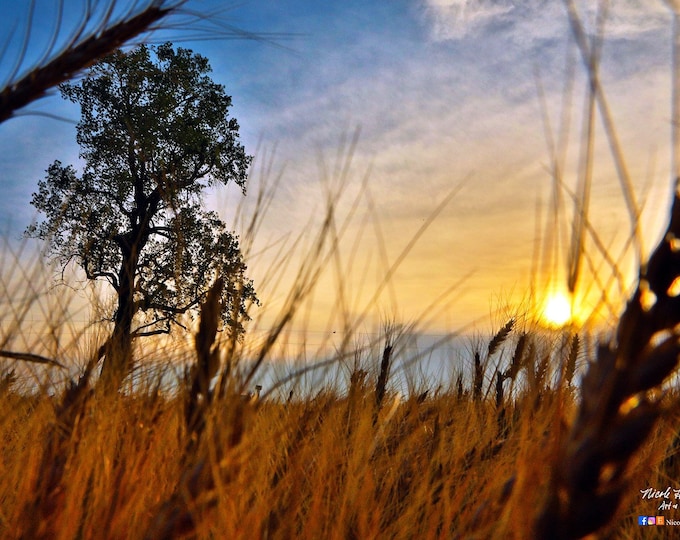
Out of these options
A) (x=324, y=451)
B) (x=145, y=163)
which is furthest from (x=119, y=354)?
(x=145, y=163)

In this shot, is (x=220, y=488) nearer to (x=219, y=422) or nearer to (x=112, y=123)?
(x=219, y=422)

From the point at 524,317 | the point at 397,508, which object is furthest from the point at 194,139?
the point at 397,508

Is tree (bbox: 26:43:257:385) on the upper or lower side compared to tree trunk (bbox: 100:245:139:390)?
upper

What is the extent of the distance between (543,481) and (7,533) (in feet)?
4.57

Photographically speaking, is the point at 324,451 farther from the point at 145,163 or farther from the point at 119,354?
the point at 145,163

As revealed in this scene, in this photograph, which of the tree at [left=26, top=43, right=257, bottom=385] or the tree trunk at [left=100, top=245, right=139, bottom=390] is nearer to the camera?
the tree trunk at [left=100, top=245, right=139, bottom=390]

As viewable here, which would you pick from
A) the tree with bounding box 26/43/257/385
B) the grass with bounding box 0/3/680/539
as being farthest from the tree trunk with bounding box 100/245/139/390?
the tree with bounding box 26/43/257/385

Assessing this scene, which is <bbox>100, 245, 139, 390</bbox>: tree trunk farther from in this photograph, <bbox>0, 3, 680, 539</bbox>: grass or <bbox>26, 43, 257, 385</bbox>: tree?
<bbox>26, 43, 257, 385</bbox>: tree

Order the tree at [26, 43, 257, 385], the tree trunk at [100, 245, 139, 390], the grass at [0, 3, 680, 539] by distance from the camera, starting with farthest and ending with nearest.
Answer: the tree at [26, 43, 257, 385] < the tree trunk at [100, 245, 139, 390] < the grass at [0, 3, 680, 539]

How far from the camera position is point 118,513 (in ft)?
4.96

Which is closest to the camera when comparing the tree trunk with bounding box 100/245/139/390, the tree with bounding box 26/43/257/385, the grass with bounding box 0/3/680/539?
the grass with bounding box 0/3/680/539

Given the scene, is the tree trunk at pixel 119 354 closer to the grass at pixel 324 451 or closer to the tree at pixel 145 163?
the grass at pixel 324 451

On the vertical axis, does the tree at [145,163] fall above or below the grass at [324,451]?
above

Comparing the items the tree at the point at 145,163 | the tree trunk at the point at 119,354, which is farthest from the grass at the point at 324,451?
the tree at the point at 145,163
